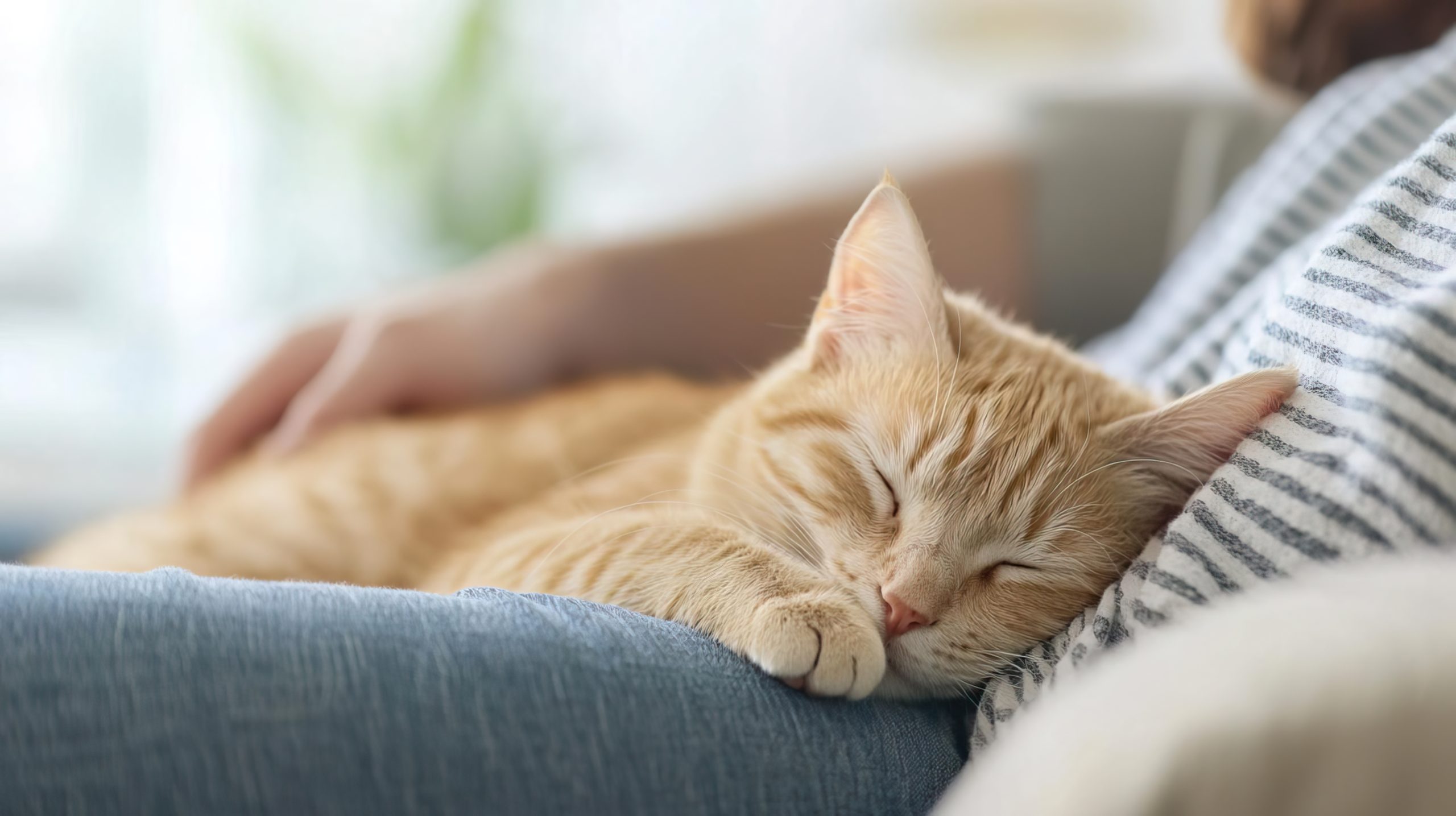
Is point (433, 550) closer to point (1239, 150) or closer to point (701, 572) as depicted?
point (701, 572)

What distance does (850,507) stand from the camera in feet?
3.60

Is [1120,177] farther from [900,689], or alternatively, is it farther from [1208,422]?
[900,689]

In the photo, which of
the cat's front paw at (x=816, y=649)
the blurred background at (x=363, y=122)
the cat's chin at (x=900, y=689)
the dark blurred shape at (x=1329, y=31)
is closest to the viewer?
the cat's front paw at (x=816, y=649)

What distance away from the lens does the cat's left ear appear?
109 cm

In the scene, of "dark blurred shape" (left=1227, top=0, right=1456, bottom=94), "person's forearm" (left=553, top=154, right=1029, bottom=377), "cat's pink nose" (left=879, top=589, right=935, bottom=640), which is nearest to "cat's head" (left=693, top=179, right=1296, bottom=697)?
"cat's pink nose" (left=879, top=589, right=935, bottom=640)

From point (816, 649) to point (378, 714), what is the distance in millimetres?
344

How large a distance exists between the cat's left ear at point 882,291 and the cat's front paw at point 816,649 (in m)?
0.38

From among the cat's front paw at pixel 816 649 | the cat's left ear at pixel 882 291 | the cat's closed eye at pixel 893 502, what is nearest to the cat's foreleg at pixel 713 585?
the cat's front paw at pixel 816 649

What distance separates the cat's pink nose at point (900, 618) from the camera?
3.19ft

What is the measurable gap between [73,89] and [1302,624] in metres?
3.65

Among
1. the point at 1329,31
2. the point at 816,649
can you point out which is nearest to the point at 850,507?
the point at 816,649

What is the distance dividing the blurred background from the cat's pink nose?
6.45 ft

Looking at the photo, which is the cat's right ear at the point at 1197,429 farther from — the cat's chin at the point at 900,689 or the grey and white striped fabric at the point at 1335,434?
the cat's chin at the point at 900,689

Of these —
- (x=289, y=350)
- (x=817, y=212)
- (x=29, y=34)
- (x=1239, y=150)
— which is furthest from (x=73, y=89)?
(x=1239, y=150)
